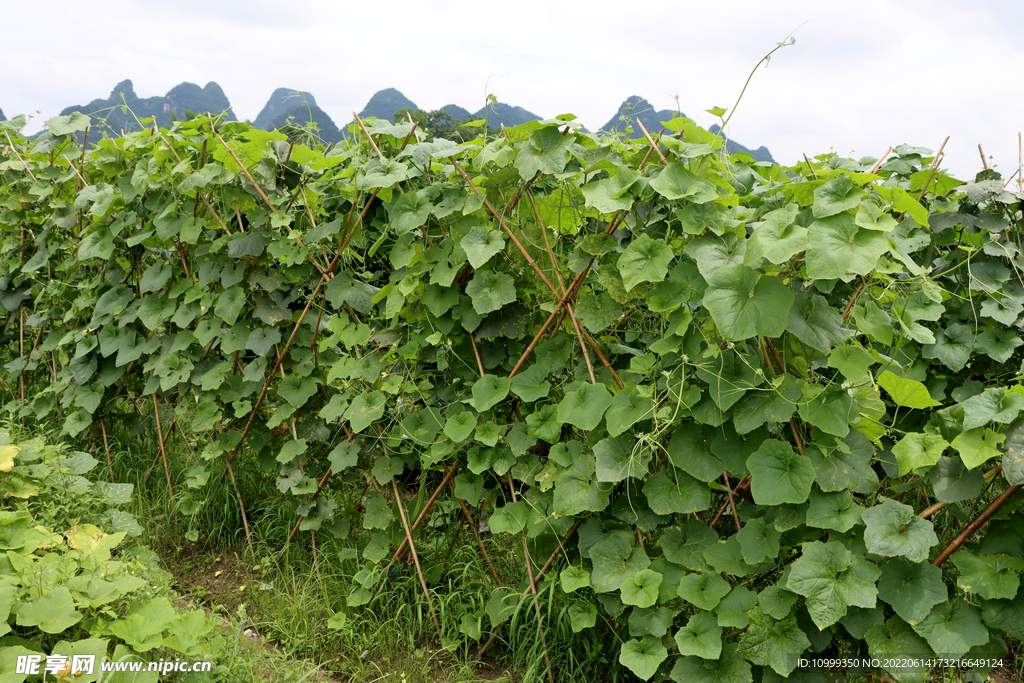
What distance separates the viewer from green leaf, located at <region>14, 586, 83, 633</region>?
1462 mm

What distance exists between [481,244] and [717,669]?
1.24m

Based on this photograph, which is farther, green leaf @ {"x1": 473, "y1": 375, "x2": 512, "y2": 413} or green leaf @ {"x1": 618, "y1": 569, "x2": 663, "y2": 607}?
green leaf @ {"x1": 473, "y1": 375, "x2": 512, "y2": 413}

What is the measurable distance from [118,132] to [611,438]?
2.91 meters

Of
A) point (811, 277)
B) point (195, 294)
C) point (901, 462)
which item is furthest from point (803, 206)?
point (195, 294)

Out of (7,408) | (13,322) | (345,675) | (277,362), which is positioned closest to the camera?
(345,675)

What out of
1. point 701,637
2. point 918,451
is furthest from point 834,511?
point 701,637

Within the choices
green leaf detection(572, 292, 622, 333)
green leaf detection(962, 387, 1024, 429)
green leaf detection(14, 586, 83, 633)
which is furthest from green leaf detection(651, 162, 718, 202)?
green leaf detection(14, 586, 83, 633)

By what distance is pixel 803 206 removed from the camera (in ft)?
4.90

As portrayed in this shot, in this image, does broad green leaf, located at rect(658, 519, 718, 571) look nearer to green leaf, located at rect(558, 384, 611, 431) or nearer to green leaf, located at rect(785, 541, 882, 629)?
green leaf, located at rect(785, 541, 882, 629)

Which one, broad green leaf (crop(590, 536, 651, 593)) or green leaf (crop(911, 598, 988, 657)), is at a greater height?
green leaf (crop(911, 598, 988, 657))

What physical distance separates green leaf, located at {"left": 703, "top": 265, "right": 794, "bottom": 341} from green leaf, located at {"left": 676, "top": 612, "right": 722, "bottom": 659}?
27.5 inches

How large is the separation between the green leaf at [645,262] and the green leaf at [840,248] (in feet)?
0.99

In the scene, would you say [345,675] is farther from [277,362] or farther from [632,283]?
[632,283]

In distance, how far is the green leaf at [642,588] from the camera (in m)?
1.49
